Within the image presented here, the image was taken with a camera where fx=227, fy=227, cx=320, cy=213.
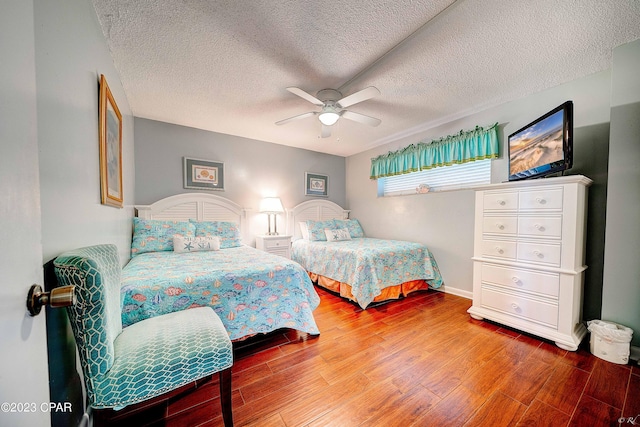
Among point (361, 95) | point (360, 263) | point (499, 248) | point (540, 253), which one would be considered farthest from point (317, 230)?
point (540, 253)

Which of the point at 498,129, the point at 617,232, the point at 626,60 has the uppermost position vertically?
the point at 626,60

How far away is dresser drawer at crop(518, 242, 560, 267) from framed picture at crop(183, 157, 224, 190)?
373cm

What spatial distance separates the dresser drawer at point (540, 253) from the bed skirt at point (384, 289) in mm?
1291

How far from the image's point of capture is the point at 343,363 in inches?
65.2

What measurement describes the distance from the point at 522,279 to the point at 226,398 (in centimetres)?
247

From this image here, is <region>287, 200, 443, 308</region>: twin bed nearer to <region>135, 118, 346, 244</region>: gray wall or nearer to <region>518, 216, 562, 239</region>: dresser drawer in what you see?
<region>135, 118, 346, 244</region>: gray wall

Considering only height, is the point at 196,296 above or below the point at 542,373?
above

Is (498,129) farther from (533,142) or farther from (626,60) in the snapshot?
(626,60)

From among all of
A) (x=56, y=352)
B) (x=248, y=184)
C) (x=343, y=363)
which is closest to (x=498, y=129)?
(x=343, y=363)

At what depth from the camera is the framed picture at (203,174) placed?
10.8 ft

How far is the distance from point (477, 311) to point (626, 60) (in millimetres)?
2336

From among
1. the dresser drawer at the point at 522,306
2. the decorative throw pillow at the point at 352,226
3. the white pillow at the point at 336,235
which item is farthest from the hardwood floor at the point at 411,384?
the decorative throw pillow at the point at 352,226

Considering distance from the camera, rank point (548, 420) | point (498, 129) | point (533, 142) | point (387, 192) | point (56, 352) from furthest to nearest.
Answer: point (387, 192) < point (498, 129) < point (533, 142) < point (548, 420) < point (56, 352)

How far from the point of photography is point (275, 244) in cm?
350
